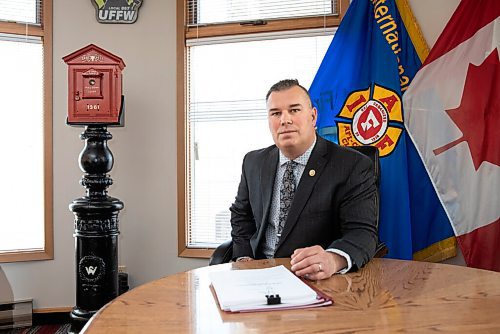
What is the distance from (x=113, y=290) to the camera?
9.18ft

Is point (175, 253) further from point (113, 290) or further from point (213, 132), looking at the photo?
point (213, 132)

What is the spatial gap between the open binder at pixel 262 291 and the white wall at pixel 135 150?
6.55ft

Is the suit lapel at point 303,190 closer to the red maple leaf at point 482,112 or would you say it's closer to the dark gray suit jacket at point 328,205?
the dark gray suit jacket at point 328,205

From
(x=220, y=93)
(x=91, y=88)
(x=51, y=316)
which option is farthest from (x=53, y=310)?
(x=220, y=93)

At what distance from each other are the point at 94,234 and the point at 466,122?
7.03 ft

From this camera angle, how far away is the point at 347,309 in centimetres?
101

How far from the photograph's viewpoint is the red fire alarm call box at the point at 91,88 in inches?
106

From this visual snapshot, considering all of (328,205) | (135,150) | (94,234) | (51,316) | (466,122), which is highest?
(466,122)

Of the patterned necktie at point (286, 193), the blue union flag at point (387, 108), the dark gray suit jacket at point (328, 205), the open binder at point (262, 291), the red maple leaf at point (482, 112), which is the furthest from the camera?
the blue union flag at point (387, 108)

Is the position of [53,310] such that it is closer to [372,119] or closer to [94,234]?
[94,234]

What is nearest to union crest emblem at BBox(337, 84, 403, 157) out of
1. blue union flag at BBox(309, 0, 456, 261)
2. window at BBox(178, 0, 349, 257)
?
blue union flag at BBox(309, 0, 456, 261)

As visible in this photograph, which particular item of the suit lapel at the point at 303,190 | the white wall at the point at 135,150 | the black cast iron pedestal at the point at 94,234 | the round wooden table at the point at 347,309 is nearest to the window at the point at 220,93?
the white wall at the point at 135,150

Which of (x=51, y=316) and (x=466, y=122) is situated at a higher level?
(x=466, y=122)

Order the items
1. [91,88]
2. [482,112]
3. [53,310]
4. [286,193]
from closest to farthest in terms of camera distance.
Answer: [286,193]
[482,112]
[91,88]
[53,310]
